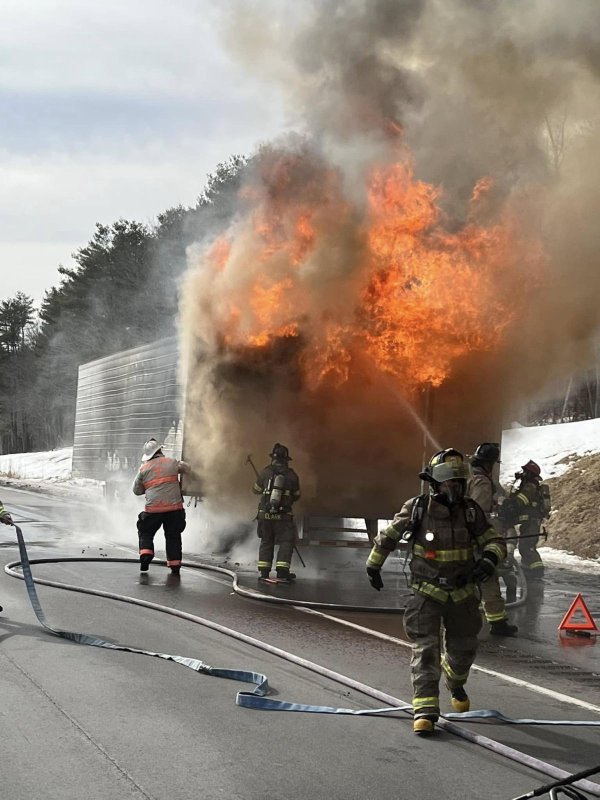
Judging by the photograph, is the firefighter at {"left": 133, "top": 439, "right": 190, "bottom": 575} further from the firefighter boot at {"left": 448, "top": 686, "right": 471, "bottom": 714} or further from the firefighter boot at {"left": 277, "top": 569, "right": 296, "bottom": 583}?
the firefighter boot at {"left": 448, "top": 686, "right": 471, "bottom": 714}

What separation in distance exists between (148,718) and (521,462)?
2234 cm

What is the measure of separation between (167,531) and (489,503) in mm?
4739

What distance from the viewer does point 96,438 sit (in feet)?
80.4

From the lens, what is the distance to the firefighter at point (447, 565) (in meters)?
5.96

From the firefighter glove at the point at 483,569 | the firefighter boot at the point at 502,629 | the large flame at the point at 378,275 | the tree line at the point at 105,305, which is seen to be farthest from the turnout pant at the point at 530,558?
the tree line at the point at 105,305

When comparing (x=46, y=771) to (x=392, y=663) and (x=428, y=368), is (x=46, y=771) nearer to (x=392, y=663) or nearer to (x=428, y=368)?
(x=392, y=663)

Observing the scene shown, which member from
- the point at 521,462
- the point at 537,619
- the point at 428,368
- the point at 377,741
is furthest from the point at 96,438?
the point at 377,741

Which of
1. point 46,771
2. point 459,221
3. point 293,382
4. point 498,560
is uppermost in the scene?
point 459,221

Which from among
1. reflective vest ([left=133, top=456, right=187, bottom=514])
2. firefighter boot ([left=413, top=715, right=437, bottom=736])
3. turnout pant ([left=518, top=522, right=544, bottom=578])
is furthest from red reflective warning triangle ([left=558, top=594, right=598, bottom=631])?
reflective vest ([left=133, top=456, right=187, bottom=514])

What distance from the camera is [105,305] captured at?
6322 centimetres

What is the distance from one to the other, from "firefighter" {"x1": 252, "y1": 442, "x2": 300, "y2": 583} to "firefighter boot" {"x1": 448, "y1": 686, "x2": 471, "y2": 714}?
19.8 feet

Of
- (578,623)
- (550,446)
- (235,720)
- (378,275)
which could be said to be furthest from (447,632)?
(550,446)

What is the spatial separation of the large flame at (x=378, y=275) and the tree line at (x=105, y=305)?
29496 millimetres

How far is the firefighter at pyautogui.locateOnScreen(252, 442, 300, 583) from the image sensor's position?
12.1 metres
